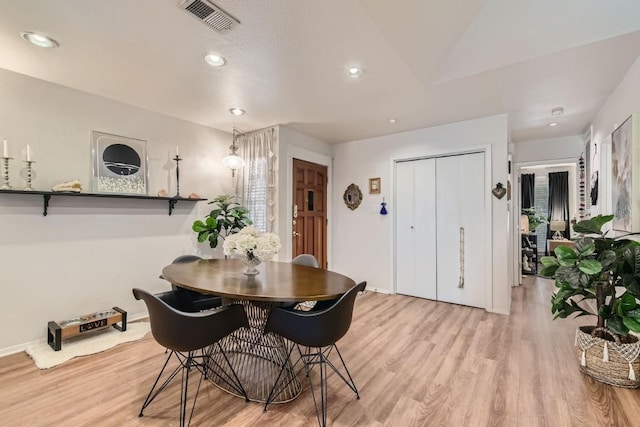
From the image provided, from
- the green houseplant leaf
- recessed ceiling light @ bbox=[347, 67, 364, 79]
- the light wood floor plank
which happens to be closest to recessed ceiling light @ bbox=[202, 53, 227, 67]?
recessed ceiling light @ bbox=[347, 67, 364, 79]

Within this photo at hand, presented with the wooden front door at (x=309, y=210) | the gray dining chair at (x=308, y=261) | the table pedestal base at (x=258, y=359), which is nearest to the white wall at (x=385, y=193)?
the wooden front door at (x=309, y=210)

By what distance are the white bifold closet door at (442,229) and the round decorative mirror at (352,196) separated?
0.65 m

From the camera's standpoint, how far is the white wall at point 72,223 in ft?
8.40

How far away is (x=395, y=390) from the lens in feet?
6.63

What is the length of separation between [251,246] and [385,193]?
2900 millimetres

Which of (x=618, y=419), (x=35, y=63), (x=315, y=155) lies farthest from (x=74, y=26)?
(x=618, y=419)

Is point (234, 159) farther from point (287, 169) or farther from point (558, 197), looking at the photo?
point (558, 197)

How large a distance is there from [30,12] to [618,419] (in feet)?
14.2

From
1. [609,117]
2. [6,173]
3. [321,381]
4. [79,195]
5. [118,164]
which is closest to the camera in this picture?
[321,381]

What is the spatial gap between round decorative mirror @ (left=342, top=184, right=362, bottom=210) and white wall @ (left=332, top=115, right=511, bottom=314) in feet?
0.23

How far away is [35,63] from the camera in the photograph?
2.37 metres

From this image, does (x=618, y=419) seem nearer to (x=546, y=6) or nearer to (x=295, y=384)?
(x=295, y=384)

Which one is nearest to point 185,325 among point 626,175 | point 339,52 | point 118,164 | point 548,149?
point 339,52

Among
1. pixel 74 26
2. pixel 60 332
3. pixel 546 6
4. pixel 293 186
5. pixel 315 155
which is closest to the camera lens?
pixel 74 26
